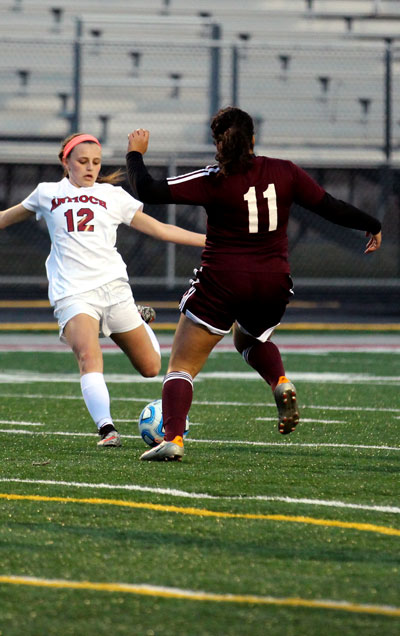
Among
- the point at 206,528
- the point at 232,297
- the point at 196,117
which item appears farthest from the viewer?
the point at 196,117

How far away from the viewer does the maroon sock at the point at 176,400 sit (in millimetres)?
6238

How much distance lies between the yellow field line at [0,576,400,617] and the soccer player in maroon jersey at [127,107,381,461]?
2473 mm

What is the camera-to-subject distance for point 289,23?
22.6 meters

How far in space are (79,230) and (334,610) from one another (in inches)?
157

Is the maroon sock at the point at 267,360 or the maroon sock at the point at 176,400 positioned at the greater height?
the maroon sock at the point at 267,360

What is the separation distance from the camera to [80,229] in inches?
279

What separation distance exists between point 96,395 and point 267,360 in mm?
1124

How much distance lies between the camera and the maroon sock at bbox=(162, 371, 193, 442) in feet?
20.5

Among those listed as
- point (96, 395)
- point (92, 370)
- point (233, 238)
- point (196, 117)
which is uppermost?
point (196, 117)

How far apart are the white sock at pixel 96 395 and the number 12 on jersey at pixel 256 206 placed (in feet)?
4.88

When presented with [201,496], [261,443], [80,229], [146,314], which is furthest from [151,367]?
[201,496]

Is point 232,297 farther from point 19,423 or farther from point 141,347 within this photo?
point 19,423

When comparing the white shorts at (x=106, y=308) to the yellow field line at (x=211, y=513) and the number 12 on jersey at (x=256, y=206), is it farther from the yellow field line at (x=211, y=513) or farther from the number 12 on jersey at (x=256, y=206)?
the yellow field line at (x=211, y=513)

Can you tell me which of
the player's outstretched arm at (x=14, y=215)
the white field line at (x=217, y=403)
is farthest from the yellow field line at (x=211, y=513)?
the white field line at (x=217, y=403)
